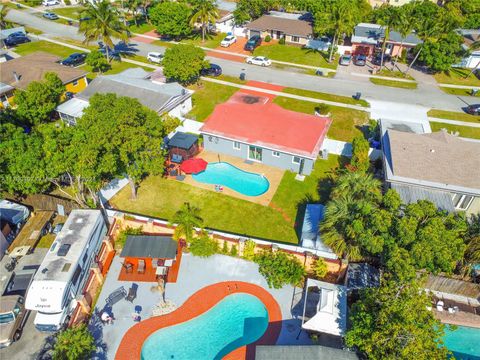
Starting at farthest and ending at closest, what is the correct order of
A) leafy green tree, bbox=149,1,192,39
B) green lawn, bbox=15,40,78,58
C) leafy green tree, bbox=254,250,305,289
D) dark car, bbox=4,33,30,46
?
1. dark car, bbox=4,33,30,46
2. green lawn, bbox=15,40,78,58
3. leafy green tree, bbox=149,1,192,39
4. leafy green tree, bbox=254,250,305,289

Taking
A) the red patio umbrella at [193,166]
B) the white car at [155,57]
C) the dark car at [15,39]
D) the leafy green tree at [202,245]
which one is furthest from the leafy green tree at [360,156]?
the dark car at [15,39]

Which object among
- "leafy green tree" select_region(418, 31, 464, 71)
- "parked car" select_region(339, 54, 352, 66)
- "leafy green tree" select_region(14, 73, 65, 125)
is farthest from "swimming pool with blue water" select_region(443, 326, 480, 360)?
"parked car" select_region(339, 54, 352, 66)

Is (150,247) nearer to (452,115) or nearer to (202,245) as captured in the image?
(202,245)

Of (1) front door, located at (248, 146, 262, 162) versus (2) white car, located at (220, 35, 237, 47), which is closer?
(1) front door, located at (248, 146, 262, 162)

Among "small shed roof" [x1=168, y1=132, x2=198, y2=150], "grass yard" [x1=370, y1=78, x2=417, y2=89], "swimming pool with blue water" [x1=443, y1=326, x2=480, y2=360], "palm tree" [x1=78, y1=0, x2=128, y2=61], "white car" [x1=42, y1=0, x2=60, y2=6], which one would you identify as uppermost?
"palm tree" [x1=78, y1=0, x2=128, y2=61]

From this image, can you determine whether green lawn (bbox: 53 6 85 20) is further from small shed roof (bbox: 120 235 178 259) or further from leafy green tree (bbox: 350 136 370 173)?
leafy green tree (bbox: 350 136 370 173)

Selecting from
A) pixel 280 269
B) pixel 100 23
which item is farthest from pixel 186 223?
pixel 100 23
